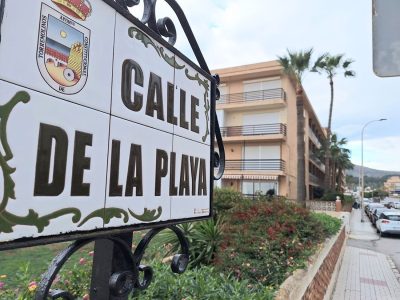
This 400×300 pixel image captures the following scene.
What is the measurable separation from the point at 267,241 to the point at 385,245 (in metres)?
14.1

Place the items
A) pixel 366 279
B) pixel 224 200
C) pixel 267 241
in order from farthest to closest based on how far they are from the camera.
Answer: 1. pixel 366 279
2. pixel 224 200
3. pixel 267 241

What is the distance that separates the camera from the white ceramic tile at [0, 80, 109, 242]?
2.80ft

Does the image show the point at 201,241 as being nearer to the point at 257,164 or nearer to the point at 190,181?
the point at 190,181

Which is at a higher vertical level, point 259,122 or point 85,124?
point 259,122

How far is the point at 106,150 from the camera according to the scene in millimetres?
1118

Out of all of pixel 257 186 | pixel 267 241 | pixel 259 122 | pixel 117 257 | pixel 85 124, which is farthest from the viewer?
pixel 259 122

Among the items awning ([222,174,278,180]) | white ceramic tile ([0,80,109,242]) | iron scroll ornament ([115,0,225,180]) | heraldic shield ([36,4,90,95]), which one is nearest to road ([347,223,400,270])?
awning ([222,174,278,180])

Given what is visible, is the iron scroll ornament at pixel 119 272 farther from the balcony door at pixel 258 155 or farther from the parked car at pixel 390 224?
the balcony door at pixel 258 155

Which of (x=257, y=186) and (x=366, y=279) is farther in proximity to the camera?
(x=257, y=186)

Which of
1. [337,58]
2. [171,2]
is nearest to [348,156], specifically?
[337,58]

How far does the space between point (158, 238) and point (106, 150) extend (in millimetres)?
5930

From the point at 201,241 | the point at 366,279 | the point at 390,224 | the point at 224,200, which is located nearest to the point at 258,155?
the point at 390,224

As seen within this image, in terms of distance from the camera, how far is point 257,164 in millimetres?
31328

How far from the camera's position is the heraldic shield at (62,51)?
938 millimetres
